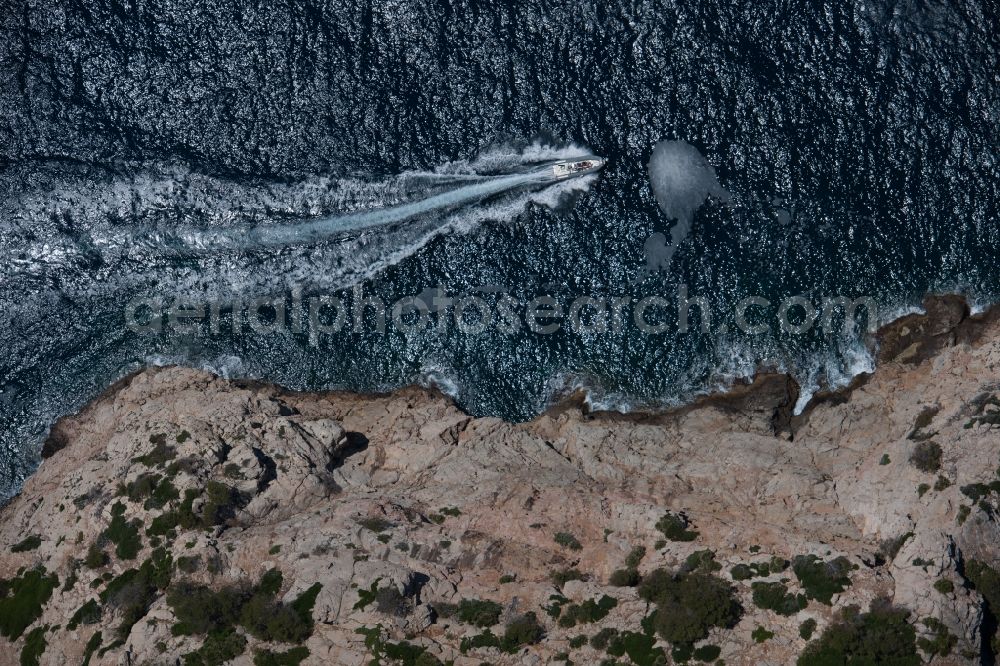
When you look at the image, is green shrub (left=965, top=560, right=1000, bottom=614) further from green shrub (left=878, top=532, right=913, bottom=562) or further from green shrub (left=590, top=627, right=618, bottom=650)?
green shrub (left=590, top=627, right=618, bottom=650)

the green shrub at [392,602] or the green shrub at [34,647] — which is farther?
the green shrub at [34,647]

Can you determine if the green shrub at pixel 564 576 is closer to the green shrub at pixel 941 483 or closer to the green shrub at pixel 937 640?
the green shrub at pixel 937 640

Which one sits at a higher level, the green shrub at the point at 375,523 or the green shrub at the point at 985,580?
the green shrub at the point at 985,580

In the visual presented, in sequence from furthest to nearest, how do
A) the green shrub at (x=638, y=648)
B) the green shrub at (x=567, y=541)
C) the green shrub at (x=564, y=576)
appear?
the green shrub at (x=567, y=541), the green shrub at (x=564, y=576), the green shrub at (x=638, y=648)

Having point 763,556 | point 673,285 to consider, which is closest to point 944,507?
point 763,556

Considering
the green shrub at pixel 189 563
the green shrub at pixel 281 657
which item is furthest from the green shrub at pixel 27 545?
the green shrub at pixel 281 657

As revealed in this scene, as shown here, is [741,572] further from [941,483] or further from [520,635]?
[520,635]
